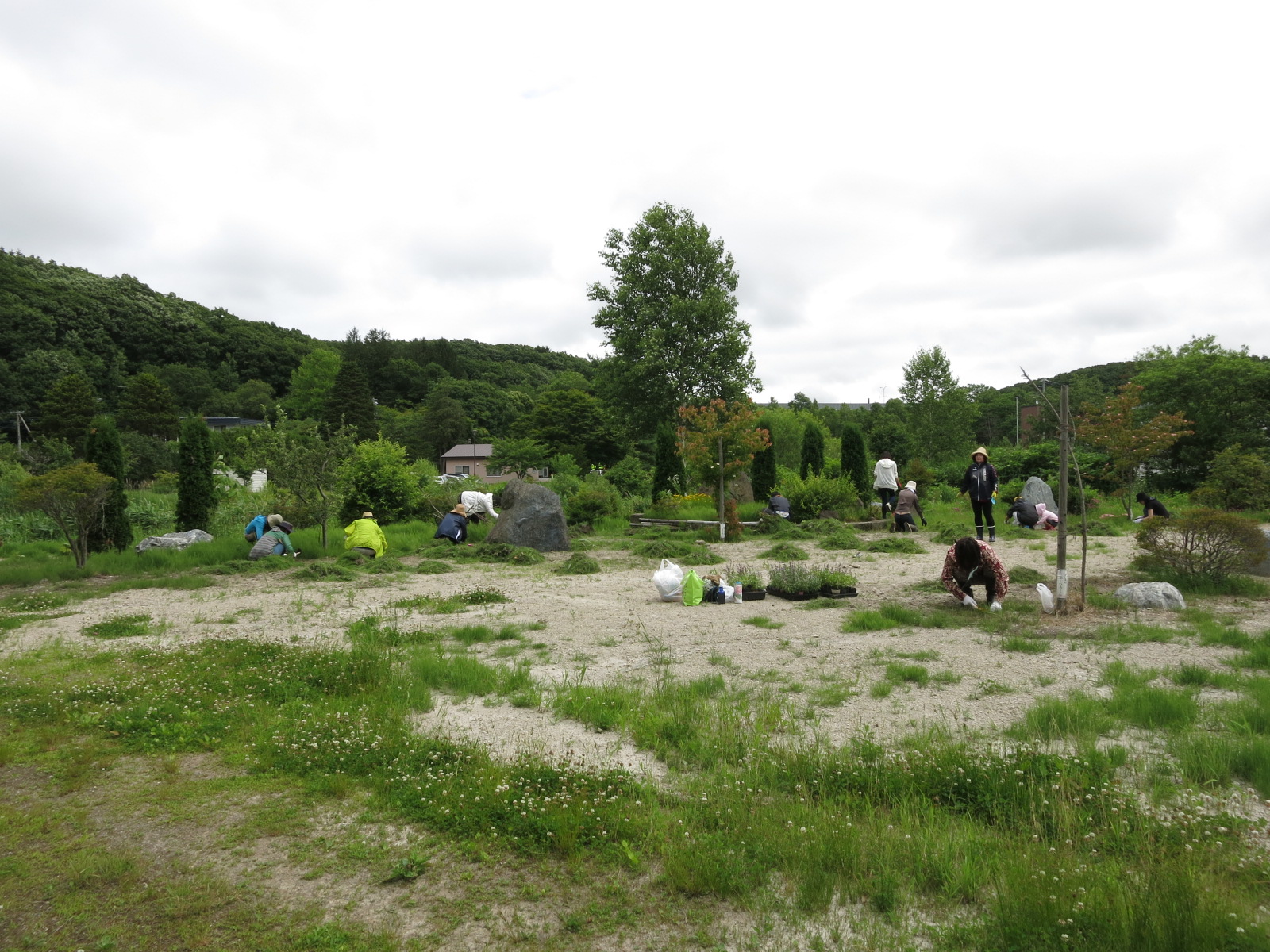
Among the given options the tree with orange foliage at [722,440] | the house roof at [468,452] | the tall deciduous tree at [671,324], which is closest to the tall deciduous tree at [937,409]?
the tall deciduous tree at [671,324]

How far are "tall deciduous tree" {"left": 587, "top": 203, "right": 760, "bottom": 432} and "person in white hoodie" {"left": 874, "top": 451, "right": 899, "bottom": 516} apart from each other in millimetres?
13433

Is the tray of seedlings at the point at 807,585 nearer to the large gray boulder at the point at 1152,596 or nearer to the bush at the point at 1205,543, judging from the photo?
the large gray boulder at the point at 1152,596

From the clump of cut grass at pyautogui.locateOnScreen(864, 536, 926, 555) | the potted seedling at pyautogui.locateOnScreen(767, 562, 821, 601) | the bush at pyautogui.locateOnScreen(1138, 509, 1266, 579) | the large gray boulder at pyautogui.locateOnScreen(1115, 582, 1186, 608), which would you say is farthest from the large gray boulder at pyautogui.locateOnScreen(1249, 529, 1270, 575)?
the potted seedling at pyautogui.locateOnScreen(767, 562, 821, 601)

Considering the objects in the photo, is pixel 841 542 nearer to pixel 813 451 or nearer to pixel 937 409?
pixel 813 451

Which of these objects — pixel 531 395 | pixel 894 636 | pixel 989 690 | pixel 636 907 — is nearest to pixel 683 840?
pixel 636 907

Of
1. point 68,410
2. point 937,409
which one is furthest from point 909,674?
point 68,410

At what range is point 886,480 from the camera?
20.8 m

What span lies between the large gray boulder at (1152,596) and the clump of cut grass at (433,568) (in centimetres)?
1049

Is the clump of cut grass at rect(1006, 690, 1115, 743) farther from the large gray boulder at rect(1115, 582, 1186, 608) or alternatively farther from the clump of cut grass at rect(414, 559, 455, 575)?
the clump of cut grass at rect(414, 559, 455, 575)

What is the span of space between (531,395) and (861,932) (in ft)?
285

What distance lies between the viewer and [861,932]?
9.46 ft

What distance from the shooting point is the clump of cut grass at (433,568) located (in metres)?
13.5

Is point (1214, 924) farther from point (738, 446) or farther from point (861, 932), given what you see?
point (738, 446)

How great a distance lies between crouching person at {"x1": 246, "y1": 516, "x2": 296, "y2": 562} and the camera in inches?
578
